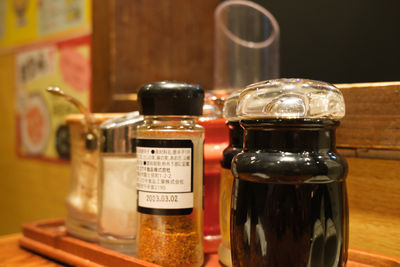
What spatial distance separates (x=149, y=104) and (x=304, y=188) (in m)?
0.26

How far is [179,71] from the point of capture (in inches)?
52.6

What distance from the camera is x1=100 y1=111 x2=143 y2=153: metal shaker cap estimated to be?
0.70 meters

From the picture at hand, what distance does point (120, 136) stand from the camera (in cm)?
70

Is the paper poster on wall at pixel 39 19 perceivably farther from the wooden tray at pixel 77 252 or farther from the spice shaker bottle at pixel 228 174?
the spice shaker bottle at pixel 228 174

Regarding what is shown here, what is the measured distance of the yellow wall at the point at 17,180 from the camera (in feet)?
5.24

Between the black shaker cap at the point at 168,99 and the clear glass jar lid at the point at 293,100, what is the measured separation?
112 mm

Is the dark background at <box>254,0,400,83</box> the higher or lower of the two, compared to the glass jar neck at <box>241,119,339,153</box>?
higher

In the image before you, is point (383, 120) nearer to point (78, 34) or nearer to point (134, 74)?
point (134, 74)

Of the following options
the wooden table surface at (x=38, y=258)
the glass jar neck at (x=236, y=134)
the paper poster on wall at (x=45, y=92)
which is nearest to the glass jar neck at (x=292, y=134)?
the glass jar neck at (x=236, y=134)

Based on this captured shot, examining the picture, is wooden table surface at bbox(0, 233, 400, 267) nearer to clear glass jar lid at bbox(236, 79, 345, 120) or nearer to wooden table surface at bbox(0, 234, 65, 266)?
wooden table surface at bbox(0, 234, 65, 266)

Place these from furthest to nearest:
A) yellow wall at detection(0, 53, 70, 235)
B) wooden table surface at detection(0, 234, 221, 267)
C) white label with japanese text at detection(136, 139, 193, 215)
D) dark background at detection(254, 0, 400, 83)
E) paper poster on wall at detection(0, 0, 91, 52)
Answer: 1. yellow wall at detection(0, 53, 70, 235)
2. paper poster on wall at detection(0, 0, 91, 52)
3. dark background at detection(254, 0, 400, 83)
4. wooden table surface at detection(0, 234, 221, 267)
5. white label with japanese text at detection(136, 139, 193, 215)

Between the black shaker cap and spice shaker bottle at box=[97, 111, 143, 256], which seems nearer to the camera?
the black shaker cap

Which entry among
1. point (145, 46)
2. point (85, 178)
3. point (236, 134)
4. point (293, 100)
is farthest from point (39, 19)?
point (293, 100)

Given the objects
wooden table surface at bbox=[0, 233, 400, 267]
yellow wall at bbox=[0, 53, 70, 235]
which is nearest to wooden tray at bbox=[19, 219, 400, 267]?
wooden table surface at bbox=[0, 233, 400, 267]
